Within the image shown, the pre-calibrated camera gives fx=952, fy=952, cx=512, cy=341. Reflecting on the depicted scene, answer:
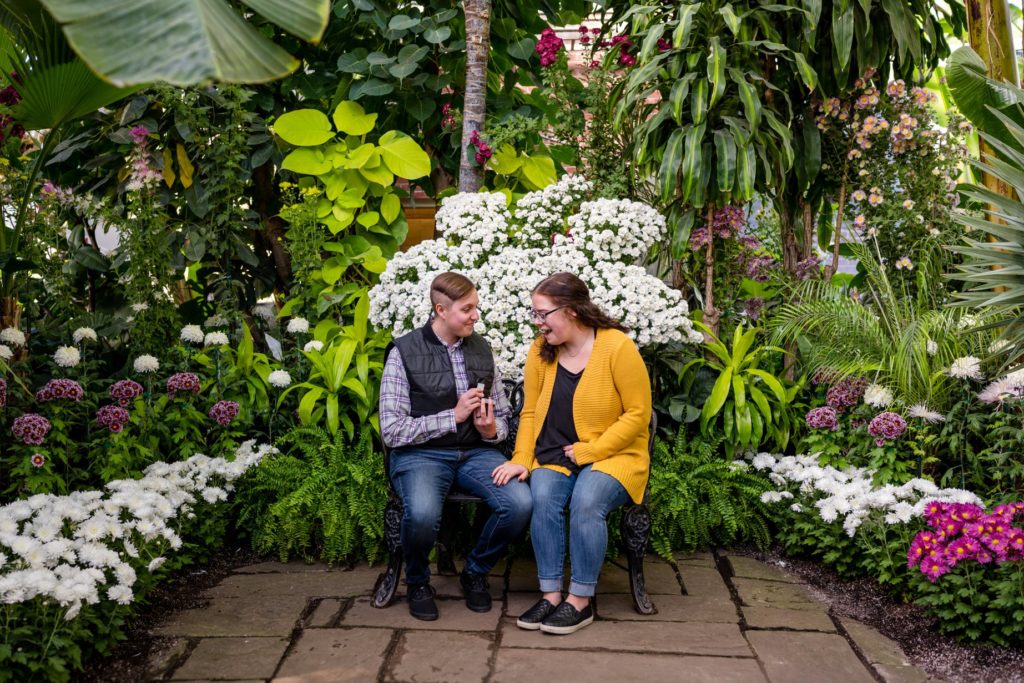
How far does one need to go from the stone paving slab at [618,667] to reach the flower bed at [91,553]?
124cm

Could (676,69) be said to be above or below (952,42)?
below

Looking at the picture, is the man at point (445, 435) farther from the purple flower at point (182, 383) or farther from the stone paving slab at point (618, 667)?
the purple flower at point (182, 383)

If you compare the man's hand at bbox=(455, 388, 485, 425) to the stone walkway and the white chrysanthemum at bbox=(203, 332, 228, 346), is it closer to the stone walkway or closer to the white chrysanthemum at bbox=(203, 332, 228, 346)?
the stone walkway

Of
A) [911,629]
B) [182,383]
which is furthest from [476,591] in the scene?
[182,383]

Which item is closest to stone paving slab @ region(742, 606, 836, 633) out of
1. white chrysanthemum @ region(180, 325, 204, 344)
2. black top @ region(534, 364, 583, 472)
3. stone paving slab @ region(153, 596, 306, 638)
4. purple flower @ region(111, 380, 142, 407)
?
black top @ region(534, 364, 583, 472)

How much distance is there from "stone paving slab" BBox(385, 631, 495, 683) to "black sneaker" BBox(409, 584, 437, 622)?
109mm

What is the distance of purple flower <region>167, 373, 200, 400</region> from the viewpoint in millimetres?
4219

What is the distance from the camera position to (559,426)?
3627 mm

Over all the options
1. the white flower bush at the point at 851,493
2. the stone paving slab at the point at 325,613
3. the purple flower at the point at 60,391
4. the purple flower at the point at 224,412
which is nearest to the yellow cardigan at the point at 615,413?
the white flower bush at the point at 851,493

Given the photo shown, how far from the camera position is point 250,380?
15.4 ft

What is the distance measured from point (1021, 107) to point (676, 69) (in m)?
1.69

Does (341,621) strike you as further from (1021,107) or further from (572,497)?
(1021,107)

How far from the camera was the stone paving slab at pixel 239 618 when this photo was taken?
10.9 feet

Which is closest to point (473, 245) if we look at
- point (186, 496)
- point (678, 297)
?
point (678, 297)
